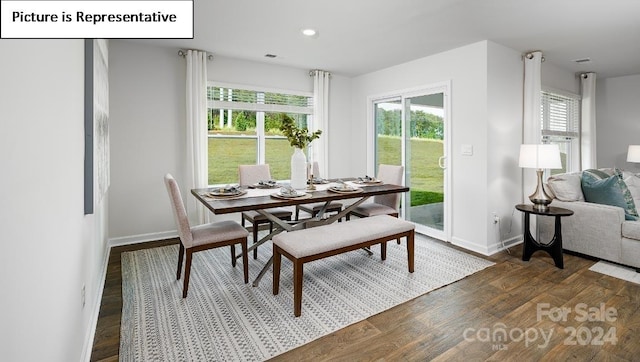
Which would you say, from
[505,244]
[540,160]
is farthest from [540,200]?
[505,244]

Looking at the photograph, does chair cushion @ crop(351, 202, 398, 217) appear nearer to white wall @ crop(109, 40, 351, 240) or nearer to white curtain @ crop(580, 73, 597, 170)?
white wall @ crop(109, 40, 351, 240)

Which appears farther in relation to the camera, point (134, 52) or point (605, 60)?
point (605, 60)

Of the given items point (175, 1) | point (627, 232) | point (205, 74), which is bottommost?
point (627, 232)

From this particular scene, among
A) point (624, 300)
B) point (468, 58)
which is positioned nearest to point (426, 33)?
point (468, 58)

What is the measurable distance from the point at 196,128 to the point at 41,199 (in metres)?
3.22

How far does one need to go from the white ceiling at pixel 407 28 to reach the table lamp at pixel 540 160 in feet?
3.98

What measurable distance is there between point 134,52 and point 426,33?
11.3 ft

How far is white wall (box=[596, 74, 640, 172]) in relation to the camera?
17.1 feet

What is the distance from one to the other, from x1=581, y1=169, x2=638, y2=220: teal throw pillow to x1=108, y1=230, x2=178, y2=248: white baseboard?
5.16 metres

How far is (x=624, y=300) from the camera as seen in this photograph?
252cm

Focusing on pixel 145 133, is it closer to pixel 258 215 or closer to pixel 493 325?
pixel 258 215

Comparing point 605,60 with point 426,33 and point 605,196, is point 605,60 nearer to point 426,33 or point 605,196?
point 605,196

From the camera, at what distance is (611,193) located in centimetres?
345

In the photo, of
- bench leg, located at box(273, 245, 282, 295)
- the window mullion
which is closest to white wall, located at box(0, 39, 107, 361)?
bench leg, located at box(273, 245, 282, 295)
